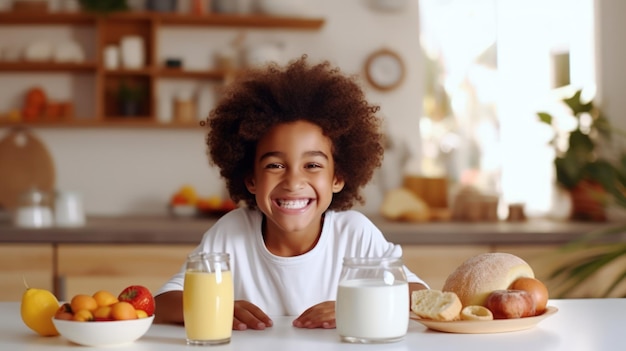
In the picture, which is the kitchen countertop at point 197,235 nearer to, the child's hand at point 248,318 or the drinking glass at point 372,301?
the child's hand at point 248,318

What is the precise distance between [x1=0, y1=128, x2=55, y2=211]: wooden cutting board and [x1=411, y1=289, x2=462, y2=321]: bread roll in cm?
294

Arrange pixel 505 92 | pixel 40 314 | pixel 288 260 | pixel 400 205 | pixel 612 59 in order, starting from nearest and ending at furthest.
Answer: pixel 40 314 → pixel 288 260 → pixel 400 205 → pixel 612 59 → pixel 505 92

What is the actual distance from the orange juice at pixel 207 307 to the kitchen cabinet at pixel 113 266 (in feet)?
7.06

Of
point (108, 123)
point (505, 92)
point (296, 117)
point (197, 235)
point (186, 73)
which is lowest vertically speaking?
point (197, 235)

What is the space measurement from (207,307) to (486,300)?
47cm

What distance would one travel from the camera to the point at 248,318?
1458 mm

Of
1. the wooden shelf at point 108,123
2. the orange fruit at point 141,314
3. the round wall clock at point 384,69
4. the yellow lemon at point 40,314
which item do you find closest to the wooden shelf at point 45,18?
the wooden shelf at point 108,123

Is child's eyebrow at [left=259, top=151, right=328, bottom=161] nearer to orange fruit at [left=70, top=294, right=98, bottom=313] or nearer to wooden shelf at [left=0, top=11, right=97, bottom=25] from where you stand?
orange fruit at [left=70, top=294, right=98, bottom=313]

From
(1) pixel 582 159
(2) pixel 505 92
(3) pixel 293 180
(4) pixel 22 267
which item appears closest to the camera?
(3) pixel 293 180

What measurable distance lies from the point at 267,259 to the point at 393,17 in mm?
2760

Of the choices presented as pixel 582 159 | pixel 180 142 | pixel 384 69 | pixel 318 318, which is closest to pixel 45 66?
pixel 180 142

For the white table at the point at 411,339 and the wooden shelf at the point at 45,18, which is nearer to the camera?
the white table at the point at 411,339

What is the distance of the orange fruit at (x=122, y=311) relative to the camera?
1287 mm

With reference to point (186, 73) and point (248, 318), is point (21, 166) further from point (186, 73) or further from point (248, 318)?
point (248, 318)
